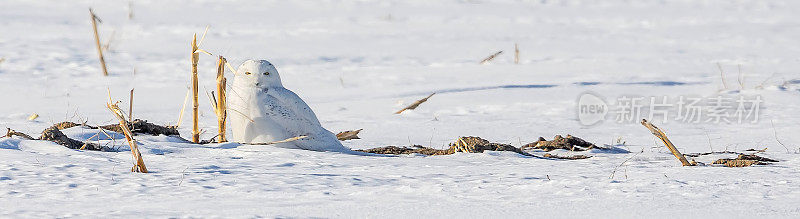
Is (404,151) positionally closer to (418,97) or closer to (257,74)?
(257,74)

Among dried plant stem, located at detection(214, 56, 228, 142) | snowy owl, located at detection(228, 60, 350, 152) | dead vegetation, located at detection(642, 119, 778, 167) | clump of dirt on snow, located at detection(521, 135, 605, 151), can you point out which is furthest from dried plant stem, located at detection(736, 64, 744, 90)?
dried plant stem, located at detection(214, 56, 228, 142)

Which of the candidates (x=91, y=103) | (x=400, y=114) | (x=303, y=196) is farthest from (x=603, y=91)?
(x=303, y=196)

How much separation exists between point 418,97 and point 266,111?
3.07 metres

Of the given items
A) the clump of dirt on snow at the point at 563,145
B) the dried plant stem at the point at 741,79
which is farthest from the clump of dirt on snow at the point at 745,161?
the dried plant stem at the point at 741,79

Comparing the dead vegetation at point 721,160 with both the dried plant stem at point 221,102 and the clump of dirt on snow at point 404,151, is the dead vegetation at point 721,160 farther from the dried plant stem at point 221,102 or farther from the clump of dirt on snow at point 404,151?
the dried plant stem at point 221,102

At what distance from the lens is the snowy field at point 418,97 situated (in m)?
3.29

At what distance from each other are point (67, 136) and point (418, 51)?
6005 mm

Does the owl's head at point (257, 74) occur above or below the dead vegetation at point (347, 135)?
above

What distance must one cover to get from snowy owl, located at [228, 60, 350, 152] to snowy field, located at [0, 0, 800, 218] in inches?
4.6

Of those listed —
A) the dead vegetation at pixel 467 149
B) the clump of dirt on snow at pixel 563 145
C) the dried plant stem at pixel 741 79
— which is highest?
the dried plant stem at pixel 741 79

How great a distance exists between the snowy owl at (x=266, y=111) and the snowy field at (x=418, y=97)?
117 millimetres

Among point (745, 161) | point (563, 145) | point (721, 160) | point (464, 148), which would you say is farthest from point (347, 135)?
point (745, 161)

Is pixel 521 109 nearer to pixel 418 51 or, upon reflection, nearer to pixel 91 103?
pixel 91 103

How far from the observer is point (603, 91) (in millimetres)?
7938
